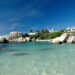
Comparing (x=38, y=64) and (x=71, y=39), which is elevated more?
(x=71, y=39)

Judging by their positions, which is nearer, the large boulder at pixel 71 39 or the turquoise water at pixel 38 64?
the turquoise water at pixel 38 64

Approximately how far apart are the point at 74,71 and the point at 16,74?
11.2 ft

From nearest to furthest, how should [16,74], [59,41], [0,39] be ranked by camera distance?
[16,74]
[59,41]
[0,39]

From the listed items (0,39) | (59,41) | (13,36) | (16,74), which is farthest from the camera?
(13,36)

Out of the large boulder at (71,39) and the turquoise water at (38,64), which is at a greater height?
the large boulder at (71,39)

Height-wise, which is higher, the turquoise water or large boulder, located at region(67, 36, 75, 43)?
large boulder, located at region(67, 36, 75, 43)

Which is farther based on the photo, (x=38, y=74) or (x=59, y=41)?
(x=59, y=41)

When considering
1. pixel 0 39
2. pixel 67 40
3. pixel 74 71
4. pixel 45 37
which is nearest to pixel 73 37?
pixel 67 40

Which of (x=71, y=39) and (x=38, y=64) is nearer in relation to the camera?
(x=38, y=64)

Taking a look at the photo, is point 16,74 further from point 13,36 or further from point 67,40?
point 13,36

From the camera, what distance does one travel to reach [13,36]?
120 m

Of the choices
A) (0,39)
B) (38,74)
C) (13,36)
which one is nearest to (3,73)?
(38,74)

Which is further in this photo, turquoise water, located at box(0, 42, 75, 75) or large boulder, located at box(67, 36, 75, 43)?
large boulder, located at box(67, 36, 75, 43)

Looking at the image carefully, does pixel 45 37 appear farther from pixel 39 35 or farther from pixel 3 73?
pixel 3 73
